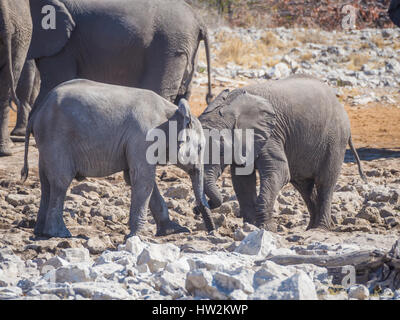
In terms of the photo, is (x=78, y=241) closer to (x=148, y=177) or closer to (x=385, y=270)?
(x=148, y=177)

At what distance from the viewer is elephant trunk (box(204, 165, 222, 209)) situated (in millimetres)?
7676

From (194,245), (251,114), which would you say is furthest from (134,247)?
(251,114)

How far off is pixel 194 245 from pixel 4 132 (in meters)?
4.52

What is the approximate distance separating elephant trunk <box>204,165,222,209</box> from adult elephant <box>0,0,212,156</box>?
2.06 meters

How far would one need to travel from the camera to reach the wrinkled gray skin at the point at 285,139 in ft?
25.6

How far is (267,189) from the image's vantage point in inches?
308

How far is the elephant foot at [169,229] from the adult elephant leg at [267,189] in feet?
2.13

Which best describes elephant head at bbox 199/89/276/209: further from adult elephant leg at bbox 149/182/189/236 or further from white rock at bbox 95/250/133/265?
white rock at bbox 95/250/133/265

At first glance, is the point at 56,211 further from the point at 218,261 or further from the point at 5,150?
the point at 5,150

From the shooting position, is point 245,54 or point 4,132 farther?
point 245,54

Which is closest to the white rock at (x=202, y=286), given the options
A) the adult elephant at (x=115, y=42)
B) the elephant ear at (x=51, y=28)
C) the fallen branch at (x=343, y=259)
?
the fallen branch at (x=343, y=259)

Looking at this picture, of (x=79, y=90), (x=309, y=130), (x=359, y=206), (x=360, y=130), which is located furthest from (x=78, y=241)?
(x=360, y=130)

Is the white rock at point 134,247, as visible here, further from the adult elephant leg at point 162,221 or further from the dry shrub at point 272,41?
the dry shrub at point 272,41

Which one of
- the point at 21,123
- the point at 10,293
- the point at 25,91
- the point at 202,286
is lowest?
the point at 21,123
